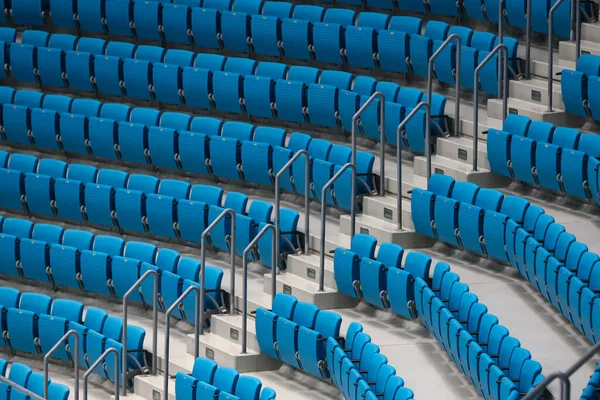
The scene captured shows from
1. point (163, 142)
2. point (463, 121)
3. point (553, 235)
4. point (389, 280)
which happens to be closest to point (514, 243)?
point (553, 235)

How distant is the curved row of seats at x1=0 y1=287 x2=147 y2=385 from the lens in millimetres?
5574

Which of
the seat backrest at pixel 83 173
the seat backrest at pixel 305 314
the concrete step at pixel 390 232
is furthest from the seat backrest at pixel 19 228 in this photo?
the seat backrest at pixel 305 314

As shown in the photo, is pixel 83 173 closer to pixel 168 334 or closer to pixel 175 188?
pixel 175 188

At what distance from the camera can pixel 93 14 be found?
8.19 metres

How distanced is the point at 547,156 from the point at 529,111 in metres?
0.83

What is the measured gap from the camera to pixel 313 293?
18.6ft

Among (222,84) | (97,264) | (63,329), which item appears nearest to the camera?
(63,329)

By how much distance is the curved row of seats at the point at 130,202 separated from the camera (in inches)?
238

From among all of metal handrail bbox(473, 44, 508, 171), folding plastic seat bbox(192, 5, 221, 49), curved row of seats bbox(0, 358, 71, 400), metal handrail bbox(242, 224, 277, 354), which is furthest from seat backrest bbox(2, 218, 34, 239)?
metal handrail bbox(473, 44, 508, 171)

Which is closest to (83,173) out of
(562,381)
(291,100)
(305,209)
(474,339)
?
(291,100)

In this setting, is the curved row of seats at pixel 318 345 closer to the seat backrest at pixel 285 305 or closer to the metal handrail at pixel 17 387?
the seat backrest at pixel 285 305

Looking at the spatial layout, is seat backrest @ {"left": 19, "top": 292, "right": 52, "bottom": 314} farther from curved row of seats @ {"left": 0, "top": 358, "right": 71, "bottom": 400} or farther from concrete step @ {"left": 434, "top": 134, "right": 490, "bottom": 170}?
concrete step @ {"left": 434, "top": 134, "right": 490, "bottom": 170}

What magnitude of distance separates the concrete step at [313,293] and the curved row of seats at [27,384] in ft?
3.67

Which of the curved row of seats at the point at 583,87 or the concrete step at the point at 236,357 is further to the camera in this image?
the curved row of seats at the point at 583,87
